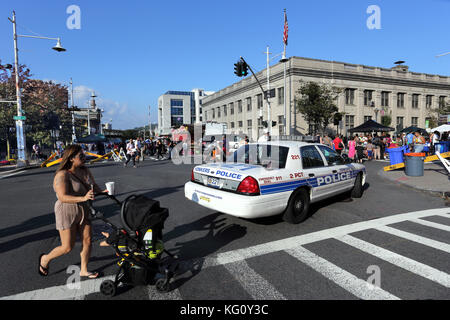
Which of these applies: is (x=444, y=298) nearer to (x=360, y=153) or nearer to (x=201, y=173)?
(x=201, y=173)

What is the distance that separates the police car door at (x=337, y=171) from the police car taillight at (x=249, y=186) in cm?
229

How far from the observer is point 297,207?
534 cm

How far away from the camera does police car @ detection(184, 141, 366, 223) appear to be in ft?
15.2

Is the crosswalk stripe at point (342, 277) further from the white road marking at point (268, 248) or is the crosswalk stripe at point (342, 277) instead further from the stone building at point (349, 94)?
the stone building at point (349, 94)

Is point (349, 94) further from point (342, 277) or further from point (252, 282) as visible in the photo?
point (252, 282)

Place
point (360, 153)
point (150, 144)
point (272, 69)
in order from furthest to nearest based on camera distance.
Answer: point (272, 69)
point (150, 144)
point (360, 153)

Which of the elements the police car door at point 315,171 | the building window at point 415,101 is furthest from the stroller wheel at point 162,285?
the building window at point 415,101

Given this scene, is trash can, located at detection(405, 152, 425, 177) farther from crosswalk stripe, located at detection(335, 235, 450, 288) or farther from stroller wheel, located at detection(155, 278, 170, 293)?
stroller wheel, located at detection(155, 278, 170, 293)

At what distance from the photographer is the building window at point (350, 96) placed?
36156mm

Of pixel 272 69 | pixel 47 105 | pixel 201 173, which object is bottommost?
pixel 201 173

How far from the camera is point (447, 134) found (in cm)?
2220

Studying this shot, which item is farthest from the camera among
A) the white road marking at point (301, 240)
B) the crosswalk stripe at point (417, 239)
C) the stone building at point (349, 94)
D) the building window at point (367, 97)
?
the building window at point (367, 97)
